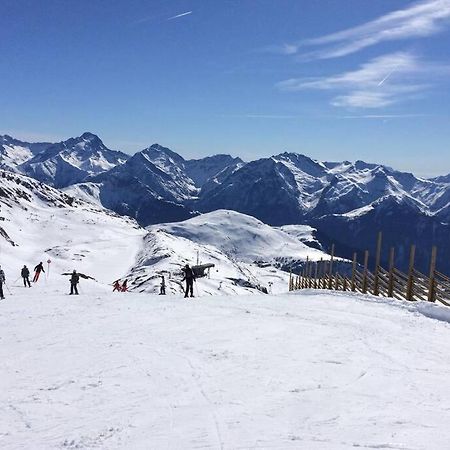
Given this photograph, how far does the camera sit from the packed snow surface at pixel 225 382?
835 centimetres

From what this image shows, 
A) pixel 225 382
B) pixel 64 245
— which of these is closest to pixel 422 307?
pixel 225 382

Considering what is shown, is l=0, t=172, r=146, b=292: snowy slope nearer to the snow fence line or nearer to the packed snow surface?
the snow fence line

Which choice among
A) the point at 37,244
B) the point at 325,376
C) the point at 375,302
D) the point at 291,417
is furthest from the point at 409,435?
the point at 37,244

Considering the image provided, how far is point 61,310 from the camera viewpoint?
23969 mm

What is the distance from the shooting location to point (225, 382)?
11.3 meters

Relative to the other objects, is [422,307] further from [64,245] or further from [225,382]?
[64,245]

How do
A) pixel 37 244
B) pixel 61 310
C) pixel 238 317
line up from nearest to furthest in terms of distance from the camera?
pixel 238 317 → pixel 61 310 → pixel 37 244

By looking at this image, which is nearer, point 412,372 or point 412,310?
point 412,372

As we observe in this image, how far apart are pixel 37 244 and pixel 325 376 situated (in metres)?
149

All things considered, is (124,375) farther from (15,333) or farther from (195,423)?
(15,333)

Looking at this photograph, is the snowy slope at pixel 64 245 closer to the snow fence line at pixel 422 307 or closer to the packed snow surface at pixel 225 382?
the snow fence line at pixel 422 307

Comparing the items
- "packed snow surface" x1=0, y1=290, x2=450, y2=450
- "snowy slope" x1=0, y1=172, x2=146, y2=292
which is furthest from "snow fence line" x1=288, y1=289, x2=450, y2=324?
"snowy slope" x1=0, y1=172, x2=146, y2=292

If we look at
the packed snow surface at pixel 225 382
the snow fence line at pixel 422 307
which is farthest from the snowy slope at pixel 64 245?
the packed snow surface at pixel 225 382

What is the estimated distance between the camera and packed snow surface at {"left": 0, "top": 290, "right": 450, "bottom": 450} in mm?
8352
